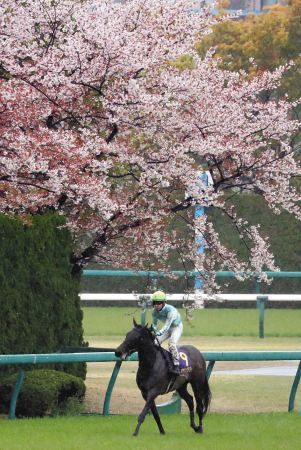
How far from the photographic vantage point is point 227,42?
135 feet

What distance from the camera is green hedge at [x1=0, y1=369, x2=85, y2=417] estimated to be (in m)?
14.9

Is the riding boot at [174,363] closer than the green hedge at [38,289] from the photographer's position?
Yes

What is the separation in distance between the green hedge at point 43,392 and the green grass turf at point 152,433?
1.66 ft

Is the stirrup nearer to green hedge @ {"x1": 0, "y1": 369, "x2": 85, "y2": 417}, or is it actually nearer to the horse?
the horse

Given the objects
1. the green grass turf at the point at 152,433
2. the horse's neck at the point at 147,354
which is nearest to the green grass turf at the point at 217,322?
the green grass turf at the point at 152,433

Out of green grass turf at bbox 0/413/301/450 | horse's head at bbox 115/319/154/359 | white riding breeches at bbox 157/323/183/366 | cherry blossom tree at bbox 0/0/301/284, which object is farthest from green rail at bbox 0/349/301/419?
cherry blossom tree at bbox 0/0/301/284

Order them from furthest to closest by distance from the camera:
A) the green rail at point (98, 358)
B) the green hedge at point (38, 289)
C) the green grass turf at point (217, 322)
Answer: the green grass turf at point (217, 322) < the green hedge at point (38, 289) < the green rail at point (98, 358)

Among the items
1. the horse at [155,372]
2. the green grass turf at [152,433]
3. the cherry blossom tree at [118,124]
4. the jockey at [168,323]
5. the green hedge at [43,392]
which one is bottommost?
the green grass turf at [152,433]

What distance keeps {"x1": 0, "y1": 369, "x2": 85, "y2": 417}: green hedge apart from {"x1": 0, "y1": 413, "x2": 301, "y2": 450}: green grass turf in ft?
1.66

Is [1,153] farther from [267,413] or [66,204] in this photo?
[267,413]

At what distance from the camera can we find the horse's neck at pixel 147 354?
13391 mm

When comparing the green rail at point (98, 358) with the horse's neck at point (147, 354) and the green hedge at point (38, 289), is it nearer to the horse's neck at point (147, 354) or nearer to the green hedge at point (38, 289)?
the horse's neck at point (147, 354)

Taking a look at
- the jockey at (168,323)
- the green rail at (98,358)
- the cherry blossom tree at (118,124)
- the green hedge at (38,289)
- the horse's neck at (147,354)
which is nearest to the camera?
the horse's neck at (147,354)

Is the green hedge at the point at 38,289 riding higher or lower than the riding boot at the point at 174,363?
higher
